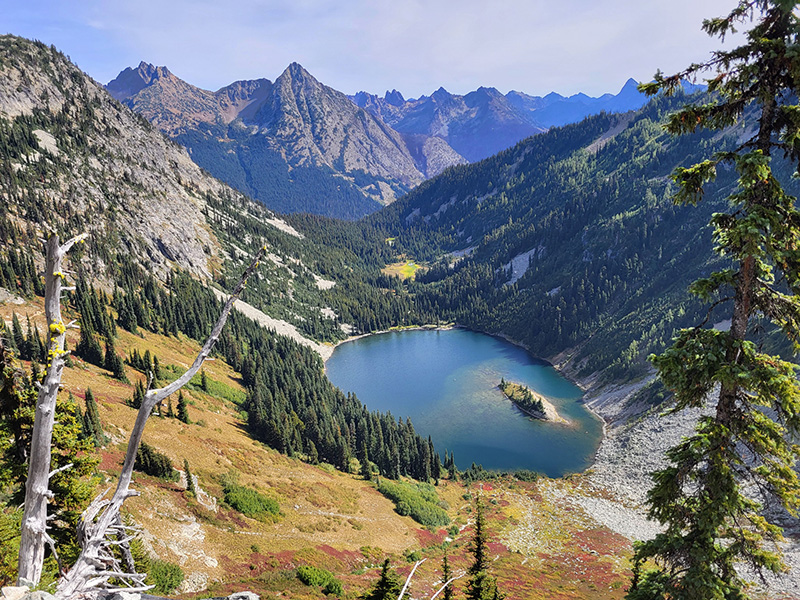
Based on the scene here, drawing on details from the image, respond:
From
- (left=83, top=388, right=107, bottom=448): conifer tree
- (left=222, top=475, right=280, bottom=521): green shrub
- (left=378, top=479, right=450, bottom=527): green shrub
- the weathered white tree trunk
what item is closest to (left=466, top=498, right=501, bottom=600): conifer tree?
the weathered white tree trunk

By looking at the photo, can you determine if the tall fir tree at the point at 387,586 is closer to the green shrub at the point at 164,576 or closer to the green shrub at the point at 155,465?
the green shrub at the point at 164,576

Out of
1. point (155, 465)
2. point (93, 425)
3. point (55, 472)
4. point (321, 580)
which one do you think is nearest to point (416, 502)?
point (321, 580)

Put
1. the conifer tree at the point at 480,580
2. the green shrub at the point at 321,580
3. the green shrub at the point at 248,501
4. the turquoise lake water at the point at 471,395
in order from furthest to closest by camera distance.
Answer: the turquoise lake water at the point at 471,395
the green shrub at the point at 248,501
the green shrub at the point at 321,580
the conifer tree at the point at 480,580

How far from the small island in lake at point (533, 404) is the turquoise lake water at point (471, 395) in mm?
1947

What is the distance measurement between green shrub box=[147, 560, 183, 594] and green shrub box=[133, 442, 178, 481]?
13.6m

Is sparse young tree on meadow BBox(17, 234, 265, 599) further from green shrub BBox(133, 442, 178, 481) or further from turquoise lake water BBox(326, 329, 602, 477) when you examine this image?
turquoise lake water BBox(326, 329, 602, 477)

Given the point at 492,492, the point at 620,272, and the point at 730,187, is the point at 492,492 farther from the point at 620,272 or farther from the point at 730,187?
the point at 730,187

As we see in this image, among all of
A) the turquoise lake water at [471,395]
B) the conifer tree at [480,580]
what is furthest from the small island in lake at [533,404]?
the conifer tree at [480,580]

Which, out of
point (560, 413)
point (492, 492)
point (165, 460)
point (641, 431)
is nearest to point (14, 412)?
point (165, 460)

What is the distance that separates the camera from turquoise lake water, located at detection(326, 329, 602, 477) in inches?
3846

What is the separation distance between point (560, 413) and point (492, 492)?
45.7 meters

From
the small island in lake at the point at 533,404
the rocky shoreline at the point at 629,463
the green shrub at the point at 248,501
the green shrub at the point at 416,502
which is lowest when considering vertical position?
the green shrub at the point at 248,501

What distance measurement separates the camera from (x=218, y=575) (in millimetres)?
28953

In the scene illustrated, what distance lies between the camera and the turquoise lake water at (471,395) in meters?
97.7
